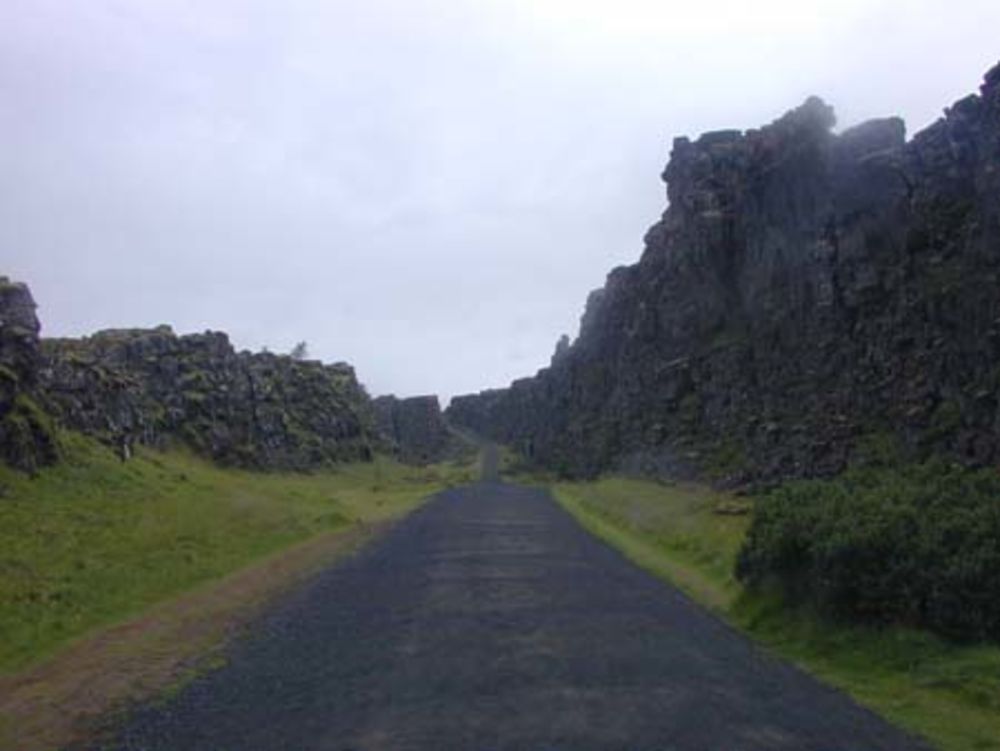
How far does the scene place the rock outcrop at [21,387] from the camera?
4262cm

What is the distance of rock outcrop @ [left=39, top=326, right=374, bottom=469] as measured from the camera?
6562 cm

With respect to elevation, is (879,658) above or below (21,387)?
below

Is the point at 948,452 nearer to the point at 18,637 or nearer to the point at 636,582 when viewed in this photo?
the point at 636,582

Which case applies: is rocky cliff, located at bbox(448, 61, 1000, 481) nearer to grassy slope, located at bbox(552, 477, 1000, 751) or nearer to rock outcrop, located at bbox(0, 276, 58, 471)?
grassy slope, located at bbox(552, 477, 1000, 751)

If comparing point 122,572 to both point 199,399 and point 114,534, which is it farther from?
point 199,399

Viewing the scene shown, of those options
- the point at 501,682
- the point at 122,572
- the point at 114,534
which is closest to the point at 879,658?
the point at 501,682

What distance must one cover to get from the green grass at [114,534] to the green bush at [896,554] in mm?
13241

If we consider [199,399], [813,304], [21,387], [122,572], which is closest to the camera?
[122,572]

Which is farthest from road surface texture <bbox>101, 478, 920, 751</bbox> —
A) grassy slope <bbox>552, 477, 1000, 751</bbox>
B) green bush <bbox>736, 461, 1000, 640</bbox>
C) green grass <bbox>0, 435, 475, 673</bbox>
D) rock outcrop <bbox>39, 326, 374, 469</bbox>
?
rock outcrop <bbox>39, 326, 374, 469</bbox>

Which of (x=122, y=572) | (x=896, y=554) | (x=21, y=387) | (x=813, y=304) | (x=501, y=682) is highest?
(x=813, y=304)

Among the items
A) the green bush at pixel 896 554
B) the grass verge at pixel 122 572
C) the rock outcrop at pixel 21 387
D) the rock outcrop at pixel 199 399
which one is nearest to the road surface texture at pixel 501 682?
the grass verge at pixel 122 572

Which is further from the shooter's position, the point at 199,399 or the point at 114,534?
the point at 199,399

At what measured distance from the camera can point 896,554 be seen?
59.2ft

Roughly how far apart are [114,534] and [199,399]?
6440 cm
